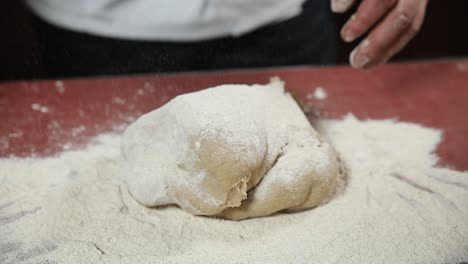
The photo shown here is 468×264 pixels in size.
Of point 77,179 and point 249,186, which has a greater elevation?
point 249,186

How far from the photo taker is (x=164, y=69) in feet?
3.00

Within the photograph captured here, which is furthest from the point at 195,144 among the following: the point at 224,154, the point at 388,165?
the point at 388,165

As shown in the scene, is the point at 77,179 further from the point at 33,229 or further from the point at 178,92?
the point at 178,92

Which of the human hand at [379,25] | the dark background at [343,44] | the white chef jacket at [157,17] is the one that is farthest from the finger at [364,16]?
the dark background at [343,44]

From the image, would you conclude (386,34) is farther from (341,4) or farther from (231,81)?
(231,81)

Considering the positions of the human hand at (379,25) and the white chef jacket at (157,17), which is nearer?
the human hand at (379,25)

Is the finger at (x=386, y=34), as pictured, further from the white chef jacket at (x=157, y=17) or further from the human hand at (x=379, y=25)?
the white chef jacket at (x=157, y=17)

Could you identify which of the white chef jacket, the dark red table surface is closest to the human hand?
the dark red table surface

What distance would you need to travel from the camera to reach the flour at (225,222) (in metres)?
0.82

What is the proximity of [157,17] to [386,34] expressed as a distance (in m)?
0.53

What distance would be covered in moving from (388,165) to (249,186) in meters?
0.34

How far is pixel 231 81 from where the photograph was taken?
3.30 feet

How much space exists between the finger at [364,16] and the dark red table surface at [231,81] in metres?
0.22

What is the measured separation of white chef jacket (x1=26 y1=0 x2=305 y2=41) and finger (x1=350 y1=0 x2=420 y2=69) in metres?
0.34
